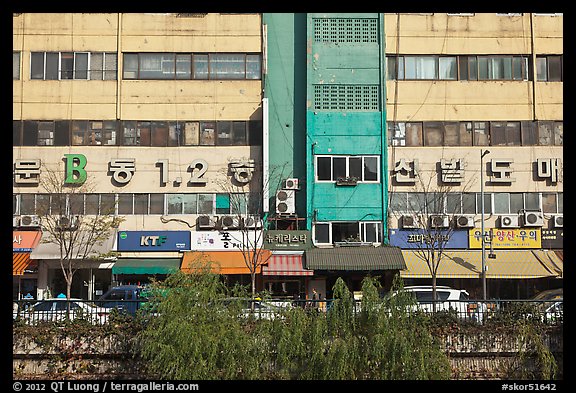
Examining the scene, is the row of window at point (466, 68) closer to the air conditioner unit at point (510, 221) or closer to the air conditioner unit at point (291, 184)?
the air conditioner unit at point (510, 221)

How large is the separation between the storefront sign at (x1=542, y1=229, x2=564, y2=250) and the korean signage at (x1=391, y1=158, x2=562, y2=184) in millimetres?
2745

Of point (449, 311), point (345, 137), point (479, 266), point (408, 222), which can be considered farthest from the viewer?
point (345, 137)

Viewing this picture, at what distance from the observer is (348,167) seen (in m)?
38.1

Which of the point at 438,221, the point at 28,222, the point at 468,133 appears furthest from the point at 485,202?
the point at 28,222

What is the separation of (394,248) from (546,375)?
18.3 m

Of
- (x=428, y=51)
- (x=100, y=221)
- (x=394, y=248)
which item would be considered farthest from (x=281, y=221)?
(x=428, y=51)

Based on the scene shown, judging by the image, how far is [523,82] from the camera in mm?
39156

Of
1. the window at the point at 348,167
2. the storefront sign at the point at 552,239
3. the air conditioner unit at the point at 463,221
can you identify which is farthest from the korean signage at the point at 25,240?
the storefront sign at the point at 552,239

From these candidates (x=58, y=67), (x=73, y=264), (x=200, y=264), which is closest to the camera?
(x=200, y=264)

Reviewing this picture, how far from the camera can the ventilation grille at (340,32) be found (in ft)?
127

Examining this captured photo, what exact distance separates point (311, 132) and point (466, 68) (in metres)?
9.46

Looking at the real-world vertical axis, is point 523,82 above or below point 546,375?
above

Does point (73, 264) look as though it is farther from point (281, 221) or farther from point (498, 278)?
point (498, 278)

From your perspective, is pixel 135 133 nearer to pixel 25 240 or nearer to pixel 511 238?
pixel 25 240
